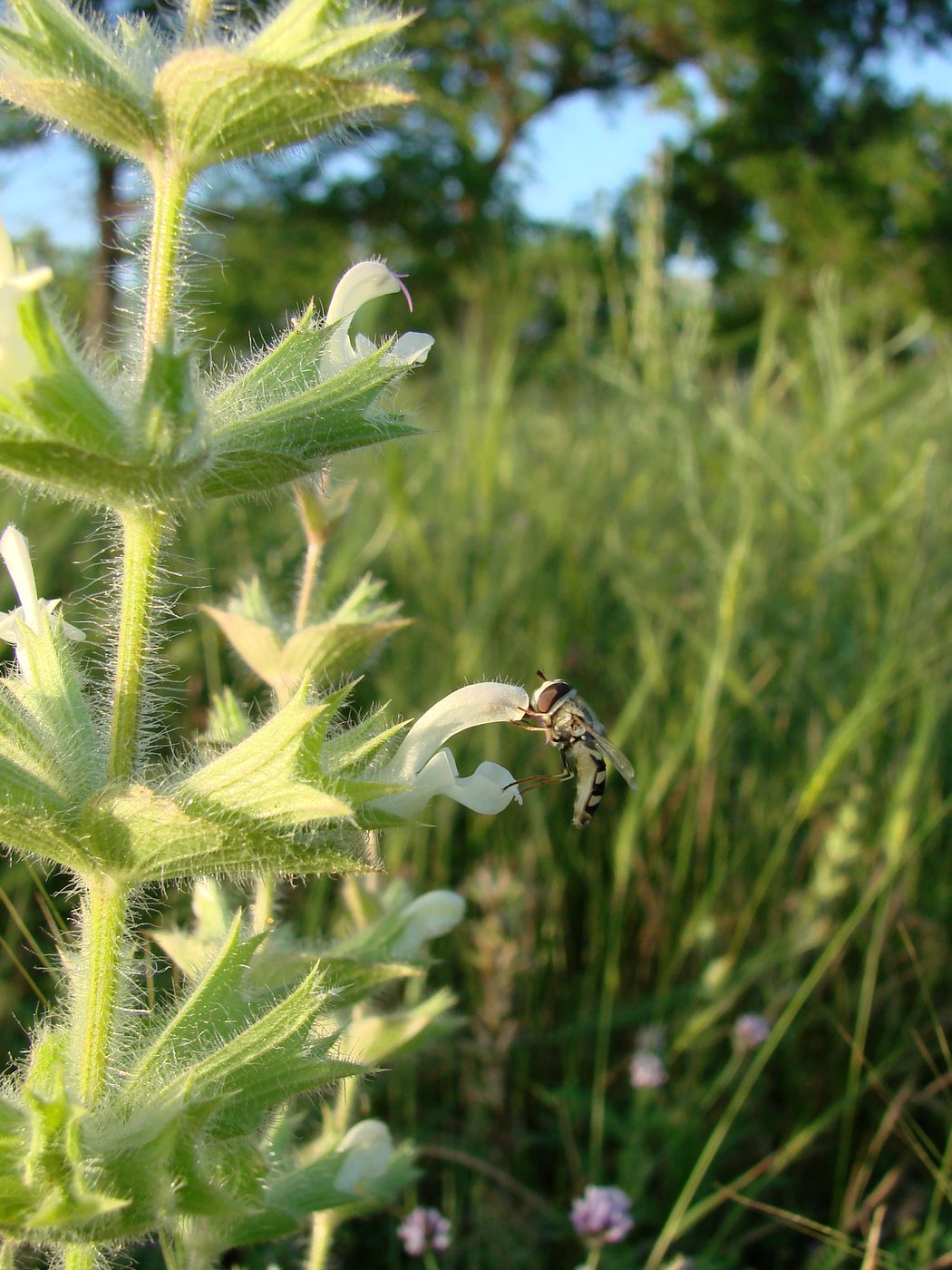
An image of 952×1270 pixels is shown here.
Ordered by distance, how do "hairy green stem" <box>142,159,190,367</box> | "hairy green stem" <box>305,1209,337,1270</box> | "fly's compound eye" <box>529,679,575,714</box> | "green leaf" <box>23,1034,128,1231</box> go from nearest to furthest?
"green leaf" <box>23,1034,128,1231</box> < "hairy green stem" <box>142,159,190,367</box> < "hairy green stem" <box>305,1209,337,1270</box> < "fly's compound eye" <box>529,679,575,714</box>

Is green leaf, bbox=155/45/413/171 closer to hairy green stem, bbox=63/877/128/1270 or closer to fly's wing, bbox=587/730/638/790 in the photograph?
hairy green stem, bbox=63/877/128/1270

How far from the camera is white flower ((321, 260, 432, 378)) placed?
1111 millimetres

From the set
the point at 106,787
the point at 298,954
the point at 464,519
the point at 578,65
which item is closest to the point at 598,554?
the point at 464,519

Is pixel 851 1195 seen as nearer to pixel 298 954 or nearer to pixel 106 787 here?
pixel 298 954

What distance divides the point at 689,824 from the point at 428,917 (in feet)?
4.48

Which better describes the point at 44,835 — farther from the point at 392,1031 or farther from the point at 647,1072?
the point at 647,1072

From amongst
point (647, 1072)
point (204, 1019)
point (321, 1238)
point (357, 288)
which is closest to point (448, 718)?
point (204, 1019)

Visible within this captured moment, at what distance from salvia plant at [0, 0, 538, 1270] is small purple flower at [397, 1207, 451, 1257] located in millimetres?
442

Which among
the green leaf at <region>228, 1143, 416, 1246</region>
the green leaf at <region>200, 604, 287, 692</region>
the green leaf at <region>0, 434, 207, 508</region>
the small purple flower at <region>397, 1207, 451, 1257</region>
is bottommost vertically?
the small purple flower at <region>397, 1207, 451, 1257</region>

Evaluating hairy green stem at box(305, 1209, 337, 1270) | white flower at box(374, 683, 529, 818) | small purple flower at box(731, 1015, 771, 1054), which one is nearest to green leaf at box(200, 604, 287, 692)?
white flower at box(374, 683, 529, 818)

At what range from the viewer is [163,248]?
3.39 ft

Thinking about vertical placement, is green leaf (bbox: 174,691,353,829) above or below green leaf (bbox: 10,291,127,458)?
below

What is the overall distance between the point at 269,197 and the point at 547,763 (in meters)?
18.7

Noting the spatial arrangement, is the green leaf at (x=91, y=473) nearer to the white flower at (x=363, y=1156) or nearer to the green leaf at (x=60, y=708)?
the green leaf at (x=60, y=708)
